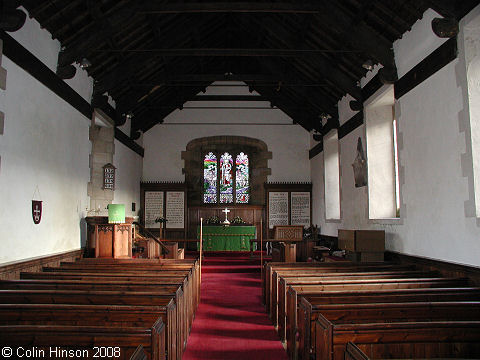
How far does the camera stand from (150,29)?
7203 millimetres

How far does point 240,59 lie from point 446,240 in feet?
25.0

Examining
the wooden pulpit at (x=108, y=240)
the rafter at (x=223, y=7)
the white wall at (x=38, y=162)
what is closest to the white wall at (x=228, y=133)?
the white wall at (x=38, y=162)

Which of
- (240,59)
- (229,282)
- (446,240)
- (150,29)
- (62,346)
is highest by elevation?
(240,59)

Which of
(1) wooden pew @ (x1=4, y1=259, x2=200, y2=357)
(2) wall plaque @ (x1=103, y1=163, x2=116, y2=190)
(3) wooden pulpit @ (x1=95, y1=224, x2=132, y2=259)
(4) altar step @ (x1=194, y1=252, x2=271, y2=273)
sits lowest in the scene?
(4) altar step @ (x1=194, y1=252, x2=271, y2=273)

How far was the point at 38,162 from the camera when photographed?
5238 mm

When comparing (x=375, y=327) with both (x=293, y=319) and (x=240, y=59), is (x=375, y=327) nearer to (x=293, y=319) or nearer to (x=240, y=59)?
(x=293, y=319)

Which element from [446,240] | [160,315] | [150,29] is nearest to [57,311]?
[160,315]

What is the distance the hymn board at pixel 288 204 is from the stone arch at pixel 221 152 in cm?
47

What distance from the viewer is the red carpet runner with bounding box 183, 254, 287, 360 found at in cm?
376

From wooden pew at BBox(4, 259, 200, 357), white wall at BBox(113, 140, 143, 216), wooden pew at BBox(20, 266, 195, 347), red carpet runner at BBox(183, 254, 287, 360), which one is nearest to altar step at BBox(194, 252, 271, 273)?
red carpet runner at BBox(183, 254, 287, 360)

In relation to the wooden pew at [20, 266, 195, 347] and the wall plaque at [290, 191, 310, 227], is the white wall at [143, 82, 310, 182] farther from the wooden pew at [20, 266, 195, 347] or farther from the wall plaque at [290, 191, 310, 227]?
the wooden pew at [20, 266, 195, 347]

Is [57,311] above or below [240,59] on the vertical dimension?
below

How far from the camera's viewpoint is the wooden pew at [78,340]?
2.03 metres

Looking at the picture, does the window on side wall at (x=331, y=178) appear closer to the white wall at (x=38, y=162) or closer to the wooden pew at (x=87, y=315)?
the white wall at (x=38, y=162)
